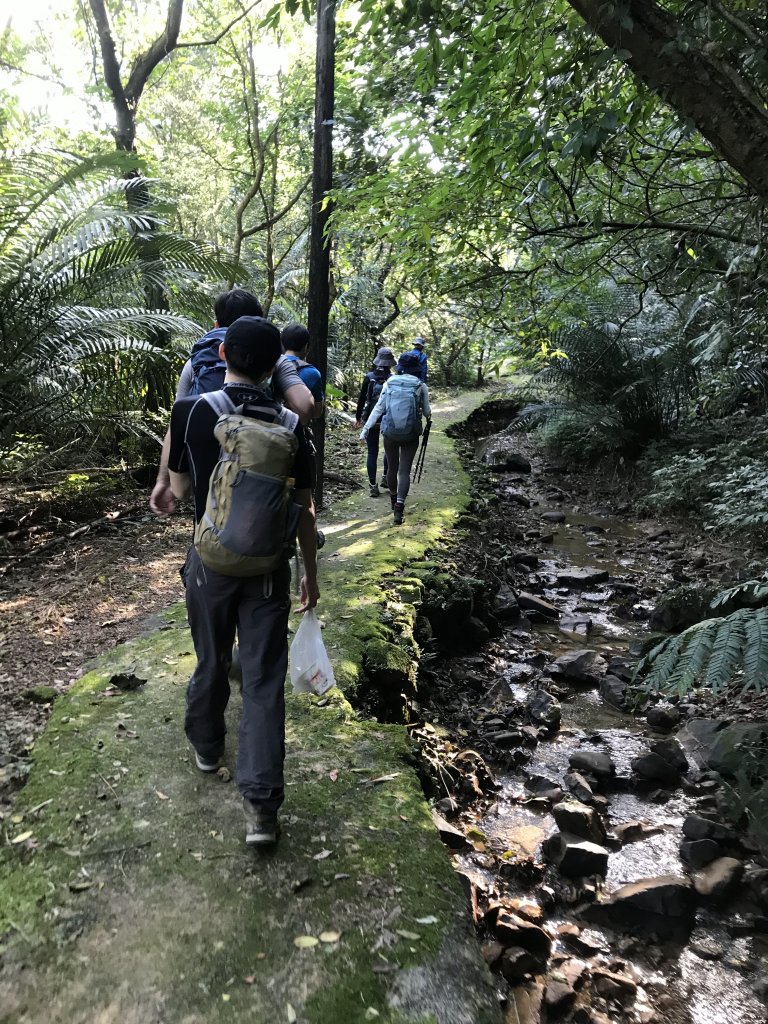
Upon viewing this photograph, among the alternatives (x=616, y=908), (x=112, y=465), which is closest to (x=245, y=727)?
(x=616, y=908)

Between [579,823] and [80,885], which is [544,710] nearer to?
[579,823]

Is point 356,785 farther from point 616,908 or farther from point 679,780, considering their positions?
point 679,780

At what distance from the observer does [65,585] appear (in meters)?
5.21

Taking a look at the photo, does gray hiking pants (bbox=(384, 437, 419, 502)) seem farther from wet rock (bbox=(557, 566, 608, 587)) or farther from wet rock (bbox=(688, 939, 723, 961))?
wet rock (bbox=(688, 939, 723, 961))

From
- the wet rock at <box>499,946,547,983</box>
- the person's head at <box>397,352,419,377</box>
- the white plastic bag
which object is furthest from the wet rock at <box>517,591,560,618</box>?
the white plastic bag

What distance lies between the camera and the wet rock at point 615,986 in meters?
2.66

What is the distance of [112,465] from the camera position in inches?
285

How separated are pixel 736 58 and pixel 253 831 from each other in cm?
358

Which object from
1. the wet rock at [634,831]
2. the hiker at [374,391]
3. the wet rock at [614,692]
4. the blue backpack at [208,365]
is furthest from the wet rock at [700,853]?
the hiker at [374,391]

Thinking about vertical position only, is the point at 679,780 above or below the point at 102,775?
below

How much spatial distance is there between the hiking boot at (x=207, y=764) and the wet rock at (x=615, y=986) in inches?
71.0

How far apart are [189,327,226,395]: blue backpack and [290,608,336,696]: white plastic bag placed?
3.61ft

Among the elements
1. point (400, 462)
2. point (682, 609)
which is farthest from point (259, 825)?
point (400, 462)

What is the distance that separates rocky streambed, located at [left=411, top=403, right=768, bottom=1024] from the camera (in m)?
2.79
